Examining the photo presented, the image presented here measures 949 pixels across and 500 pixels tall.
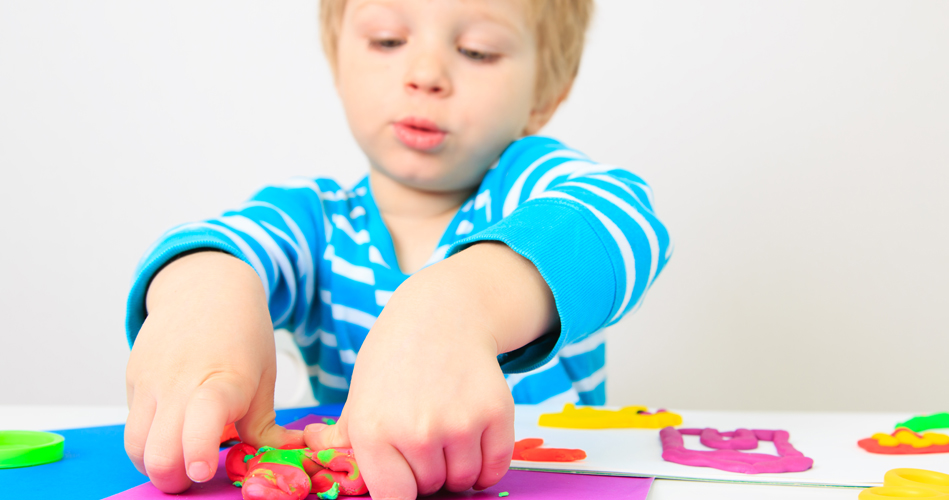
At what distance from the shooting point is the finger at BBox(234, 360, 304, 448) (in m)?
0.40

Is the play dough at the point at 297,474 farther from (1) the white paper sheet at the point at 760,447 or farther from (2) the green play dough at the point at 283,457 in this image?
(1) the white paper sheet at the point at 760,447

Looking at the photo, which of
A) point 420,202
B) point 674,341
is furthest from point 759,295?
point 420,202

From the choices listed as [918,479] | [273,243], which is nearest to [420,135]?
[273,243]

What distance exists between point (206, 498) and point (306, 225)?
46cm

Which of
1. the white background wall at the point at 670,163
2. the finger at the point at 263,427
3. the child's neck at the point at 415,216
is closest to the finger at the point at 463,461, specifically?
the finger at the point at 263,427

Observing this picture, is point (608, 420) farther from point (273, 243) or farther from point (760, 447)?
point (273, 243)

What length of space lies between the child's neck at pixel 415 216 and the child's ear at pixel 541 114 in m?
0.11

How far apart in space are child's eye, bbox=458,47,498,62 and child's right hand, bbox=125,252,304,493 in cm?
34

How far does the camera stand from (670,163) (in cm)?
140

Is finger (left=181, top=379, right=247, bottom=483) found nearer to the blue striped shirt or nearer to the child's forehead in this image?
the blue striped shirt

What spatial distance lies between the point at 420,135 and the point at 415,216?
0.42 feet

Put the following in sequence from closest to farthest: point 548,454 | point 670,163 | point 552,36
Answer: point 548,454 → point 552,36 → point 670,163

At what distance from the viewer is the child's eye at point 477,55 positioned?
72cm

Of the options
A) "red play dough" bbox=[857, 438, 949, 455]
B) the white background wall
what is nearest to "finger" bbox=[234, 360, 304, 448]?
"red play dough" bbox=[857, 438, 949, 455]
